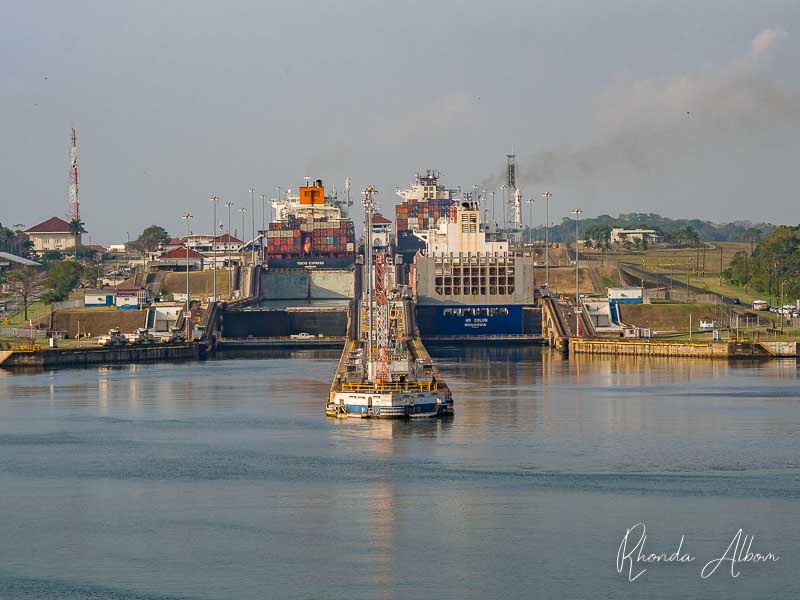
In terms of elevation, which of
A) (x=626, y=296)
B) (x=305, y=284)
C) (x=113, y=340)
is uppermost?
(x=305, y=284)

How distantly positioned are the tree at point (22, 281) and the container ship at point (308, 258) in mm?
24792

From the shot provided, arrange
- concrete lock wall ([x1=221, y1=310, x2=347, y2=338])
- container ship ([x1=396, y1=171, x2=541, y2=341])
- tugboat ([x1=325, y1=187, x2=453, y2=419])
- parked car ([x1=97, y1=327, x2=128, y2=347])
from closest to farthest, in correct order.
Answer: tugboat ([x1=325, y1=187, x2=453, y2=419]) → parked car ([x1=97, y1=327, x2=128, y2=347]) → container ship ([x1=396, y1=171, x2=541, y2=341]) → concrete lock wall ([x1=221, y1=310, x2=347, y2=338])

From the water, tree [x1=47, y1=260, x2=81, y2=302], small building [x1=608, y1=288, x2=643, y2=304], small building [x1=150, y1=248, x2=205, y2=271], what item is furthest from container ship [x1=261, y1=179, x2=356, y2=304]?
the water

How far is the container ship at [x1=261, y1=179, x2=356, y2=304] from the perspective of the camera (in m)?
168

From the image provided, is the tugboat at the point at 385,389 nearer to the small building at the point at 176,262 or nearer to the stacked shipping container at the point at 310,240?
the small building at the point at 176,262

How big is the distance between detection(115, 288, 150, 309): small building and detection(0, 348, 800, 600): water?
49985 mm

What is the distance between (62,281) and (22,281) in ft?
13.0

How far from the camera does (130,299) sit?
445 feet

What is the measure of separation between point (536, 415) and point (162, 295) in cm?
8955

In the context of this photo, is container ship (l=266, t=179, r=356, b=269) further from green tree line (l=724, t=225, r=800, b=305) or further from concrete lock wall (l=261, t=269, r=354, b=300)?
green tree line (l=724, t=225, r=800, b=305)

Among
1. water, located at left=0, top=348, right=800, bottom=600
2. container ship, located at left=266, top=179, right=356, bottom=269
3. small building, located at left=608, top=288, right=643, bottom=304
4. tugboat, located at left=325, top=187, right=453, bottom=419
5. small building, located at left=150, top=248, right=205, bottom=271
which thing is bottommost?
water, located at left=0, top=348, right=800, bottom=600

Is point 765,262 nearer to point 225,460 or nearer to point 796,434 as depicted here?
point 796,434

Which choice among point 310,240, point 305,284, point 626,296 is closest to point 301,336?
point 626,296

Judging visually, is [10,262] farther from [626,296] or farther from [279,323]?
[626,296]
